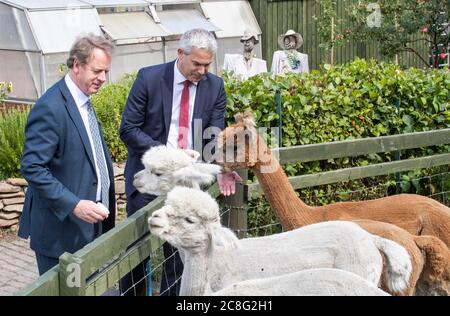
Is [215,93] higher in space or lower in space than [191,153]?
higher

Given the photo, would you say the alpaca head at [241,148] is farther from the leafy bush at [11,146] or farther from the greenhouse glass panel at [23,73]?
the greenhouse glass panel at [23,73]

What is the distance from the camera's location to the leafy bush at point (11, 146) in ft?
29.3

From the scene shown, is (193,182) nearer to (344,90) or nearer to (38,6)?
(344,90)

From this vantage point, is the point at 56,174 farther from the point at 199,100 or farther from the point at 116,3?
the point at 116,3

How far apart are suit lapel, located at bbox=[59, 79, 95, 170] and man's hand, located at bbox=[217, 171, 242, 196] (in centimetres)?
119

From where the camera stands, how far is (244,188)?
5.38 meters

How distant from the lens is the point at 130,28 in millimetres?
15430

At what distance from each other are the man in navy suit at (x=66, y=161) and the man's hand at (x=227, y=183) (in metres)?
1.08

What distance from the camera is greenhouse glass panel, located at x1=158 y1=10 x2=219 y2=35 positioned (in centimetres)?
1620

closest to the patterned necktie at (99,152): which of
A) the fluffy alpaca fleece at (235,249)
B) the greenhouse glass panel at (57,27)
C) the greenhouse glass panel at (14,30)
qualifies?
the fluffy alpaca fleece at (235,249)

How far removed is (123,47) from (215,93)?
10.1 m

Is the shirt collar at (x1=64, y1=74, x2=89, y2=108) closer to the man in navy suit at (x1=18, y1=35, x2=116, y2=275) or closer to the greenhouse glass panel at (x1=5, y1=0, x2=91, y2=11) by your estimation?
the man in navy suit at (x1=18, y1=35, x2=116, y2=275)

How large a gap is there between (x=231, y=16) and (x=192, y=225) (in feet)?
48.8

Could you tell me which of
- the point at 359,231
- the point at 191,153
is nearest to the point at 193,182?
the point at 191,153
